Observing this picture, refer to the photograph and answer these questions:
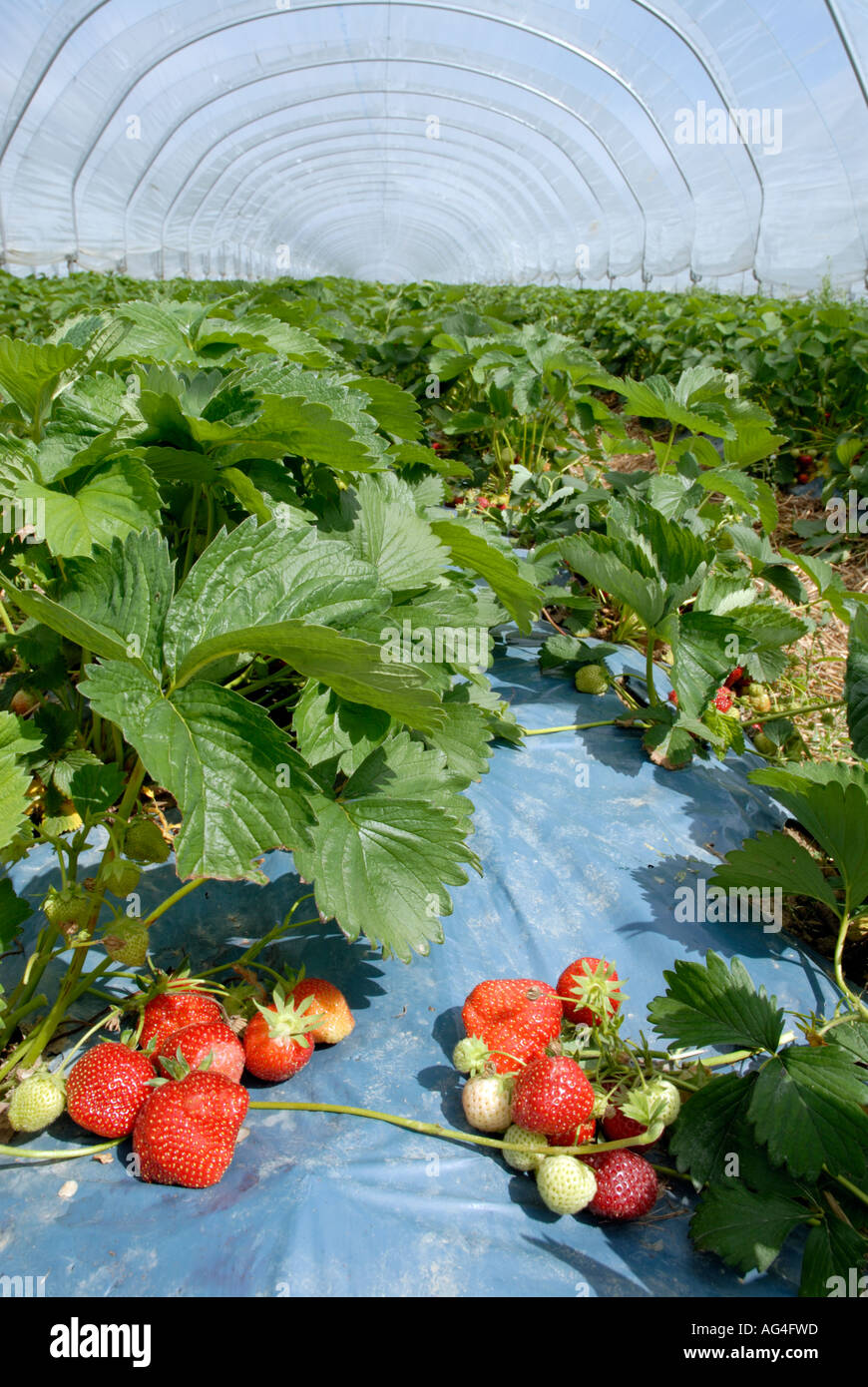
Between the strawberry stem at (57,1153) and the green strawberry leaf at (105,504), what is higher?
the green strawberry leaf at (105,504)

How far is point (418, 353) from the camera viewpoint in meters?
4.64

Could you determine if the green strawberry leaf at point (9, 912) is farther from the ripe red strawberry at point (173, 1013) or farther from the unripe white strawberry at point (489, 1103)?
the unripe white strawberry at point (489, 1103)

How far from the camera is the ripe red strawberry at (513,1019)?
1.32 meters

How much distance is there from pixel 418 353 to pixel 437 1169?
4.18 metres

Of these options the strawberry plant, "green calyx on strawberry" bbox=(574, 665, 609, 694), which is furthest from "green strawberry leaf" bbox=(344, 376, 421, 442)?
"green calyx on strawberry" bbox=(574, 665, 609, 694)

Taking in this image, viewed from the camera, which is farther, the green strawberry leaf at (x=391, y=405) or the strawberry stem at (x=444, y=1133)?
the green strawberry leaf at (x=391, y=405)

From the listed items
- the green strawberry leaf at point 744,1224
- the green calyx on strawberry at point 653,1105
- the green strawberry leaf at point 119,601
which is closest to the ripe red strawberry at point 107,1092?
the green strawberry leaf at point 119,601

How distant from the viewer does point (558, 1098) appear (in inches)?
46.4

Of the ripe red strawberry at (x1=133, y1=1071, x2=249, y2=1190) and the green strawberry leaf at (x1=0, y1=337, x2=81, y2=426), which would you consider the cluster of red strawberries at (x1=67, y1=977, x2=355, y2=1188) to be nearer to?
the ripe red strawberry at (x1=133, y1=1071, x2=249, y2=1190)

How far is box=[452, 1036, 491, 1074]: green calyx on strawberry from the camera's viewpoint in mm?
1294

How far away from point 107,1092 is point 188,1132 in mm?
126

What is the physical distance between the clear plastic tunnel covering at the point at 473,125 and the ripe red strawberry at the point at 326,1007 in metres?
9.26

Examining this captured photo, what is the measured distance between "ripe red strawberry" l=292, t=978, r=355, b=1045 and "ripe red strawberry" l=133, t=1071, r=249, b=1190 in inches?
8.1
